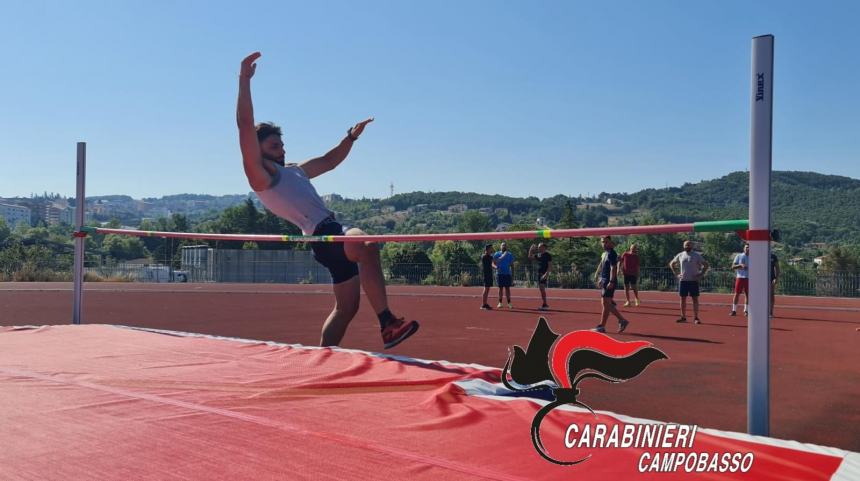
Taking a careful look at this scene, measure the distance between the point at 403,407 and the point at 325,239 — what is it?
5.85 feet

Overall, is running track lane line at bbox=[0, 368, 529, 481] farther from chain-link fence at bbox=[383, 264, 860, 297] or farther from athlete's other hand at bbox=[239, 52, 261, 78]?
chain-link fence at bbox=[383, 264, 860, 297]

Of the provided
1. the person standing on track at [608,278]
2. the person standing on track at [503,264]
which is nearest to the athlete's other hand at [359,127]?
the person standing on track at [608,278]

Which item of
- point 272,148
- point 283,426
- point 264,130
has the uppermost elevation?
point 264,130

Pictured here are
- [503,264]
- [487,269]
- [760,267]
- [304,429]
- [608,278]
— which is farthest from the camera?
[487,269]

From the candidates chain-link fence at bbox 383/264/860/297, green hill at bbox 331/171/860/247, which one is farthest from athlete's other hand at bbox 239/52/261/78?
green hill at bbox 331/171/860/247

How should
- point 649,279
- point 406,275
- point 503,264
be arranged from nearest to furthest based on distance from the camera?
point 503,264 < point 649,279 < point 406,275

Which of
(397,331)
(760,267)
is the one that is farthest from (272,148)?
(760,267)

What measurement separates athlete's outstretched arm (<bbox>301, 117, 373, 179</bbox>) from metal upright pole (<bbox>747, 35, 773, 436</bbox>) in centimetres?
301

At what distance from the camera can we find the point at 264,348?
461cm

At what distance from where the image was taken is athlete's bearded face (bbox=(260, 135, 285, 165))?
4672 millimetres

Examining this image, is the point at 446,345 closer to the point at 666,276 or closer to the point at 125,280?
the point at 666,276

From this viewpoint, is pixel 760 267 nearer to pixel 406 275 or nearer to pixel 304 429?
pixel 304 429

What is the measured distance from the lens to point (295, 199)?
4.54 meters

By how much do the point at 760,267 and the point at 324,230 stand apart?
9.22 ft
